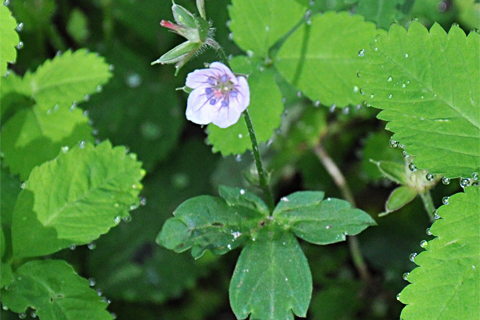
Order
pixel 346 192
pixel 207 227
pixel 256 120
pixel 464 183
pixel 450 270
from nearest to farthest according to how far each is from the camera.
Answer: pixel 450 270 → pixel 464 183 → pixel 207 227 → pixel 256 120 → pixel 346 192

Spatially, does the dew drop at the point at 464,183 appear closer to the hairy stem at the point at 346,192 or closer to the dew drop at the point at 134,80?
the hairy stem at the point at 346,192

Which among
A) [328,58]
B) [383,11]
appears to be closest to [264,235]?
[328,58]

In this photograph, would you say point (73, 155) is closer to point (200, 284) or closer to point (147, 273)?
point (147, 273)

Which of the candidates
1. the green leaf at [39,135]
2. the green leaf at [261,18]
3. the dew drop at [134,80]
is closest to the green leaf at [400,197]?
the green leaf at [261,18]

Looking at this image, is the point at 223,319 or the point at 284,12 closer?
the point at 284,12

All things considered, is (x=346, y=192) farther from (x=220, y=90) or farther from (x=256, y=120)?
(x=220, y=90)

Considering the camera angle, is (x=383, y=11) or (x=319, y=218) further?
(x=383, y=11)

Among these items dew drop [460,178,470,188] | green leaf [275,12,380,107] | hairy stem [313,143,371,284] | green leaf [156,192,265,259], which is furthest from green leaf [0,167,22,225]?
dew drop [460,178,470,188]

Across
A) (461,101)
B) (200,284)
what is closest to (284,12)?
(461,101)
